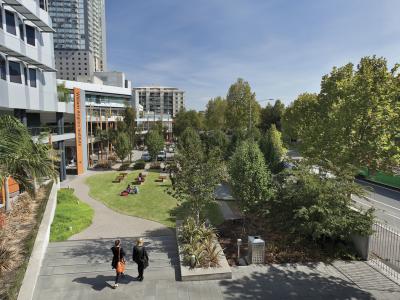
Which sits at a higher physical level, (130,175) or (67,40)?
(67,40)

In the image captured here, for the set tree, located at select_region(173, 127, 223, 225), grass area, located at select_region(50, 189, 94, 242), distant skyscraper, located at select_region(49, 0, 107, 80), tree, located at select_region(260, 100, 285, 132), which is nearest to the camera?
tree, located at select_region(173, 127, 223, 225)

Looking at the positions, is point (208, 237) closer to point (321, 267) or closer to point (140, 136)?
point (321, 267)

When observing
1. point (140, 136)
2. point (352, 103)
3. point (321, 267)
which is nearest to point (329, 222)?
point (321, 267)

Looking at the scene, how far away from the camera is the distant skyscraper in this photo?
144m

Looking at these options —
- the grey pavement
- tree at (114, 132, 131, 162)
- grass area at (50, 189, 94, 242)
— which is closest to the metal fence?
the grey pavement

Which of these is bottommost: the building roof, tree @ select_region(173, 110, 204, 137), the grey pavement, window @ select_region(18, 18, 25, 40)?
the grey pavement

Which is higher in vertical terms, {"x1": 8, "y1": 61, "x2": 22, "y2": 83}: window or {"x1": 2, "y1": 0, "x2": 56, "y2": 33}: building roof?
{"x1": 2, "y1": 0, "x2": 56, "y2": 33}: building roof

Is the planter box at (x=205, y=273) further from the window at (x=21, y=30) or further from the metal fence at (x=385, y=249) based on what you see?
the window at (x=21, y=30)

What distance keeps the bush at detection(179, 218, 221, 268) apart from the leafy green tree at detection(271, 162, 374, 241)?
323cm

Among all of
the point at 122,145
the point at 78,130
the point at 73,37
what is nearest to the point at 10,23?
the point at 78,130

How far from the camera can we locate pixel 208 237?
11.5 m

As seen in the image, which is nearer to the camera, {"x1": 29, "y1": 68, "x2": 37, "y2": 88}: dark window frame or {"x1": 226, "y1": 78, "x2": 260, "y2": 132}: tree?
{"x1": 29, "y1": 68, "x2": 37, "y2": 88}: dark window frame

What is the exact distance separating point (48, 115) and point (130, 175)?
1342 centimetres

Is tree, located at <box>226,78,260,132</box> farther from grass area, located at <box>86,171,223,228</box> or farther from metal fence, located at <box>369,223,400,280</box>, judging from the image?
metal fence, located at <box>369,223,400,280</box>
